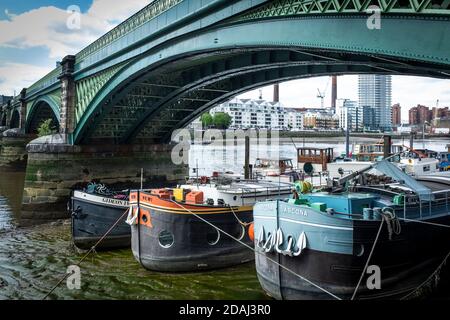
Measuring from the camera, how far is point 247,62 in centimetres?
1956

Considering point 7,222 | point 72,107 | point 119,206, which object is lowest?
point 7,222

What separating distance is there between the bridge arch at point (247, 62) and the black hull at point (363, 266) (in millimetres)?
4142

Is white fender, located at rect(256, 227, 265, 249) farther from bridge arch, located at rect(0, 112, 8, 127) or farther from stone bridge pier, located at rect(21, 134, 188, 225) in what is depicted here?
bridge arch, located at rect(0, 112, 8, 127)

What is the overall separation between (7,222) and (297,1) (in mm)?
20191

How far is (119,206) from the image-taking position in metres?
17.2

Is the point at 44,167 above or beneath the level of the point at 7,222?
above

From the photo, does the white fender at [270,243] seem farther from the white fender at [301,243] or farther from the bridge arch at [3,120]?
the bridge arch at [3,120]

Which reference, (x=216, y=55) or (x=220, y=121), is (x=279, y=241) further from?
(x=220, y=121)

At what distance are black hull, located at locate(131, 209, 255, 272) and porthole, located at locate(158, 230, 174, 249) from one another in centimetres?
9

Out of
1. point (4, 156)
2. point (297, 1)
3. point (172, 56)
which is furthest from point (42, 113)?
point (297, 1)

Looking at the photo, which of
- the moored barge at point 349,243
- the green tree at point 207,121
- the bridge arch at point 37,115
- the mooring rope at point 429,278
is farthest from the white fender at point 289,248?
the green tree at point 207,121
